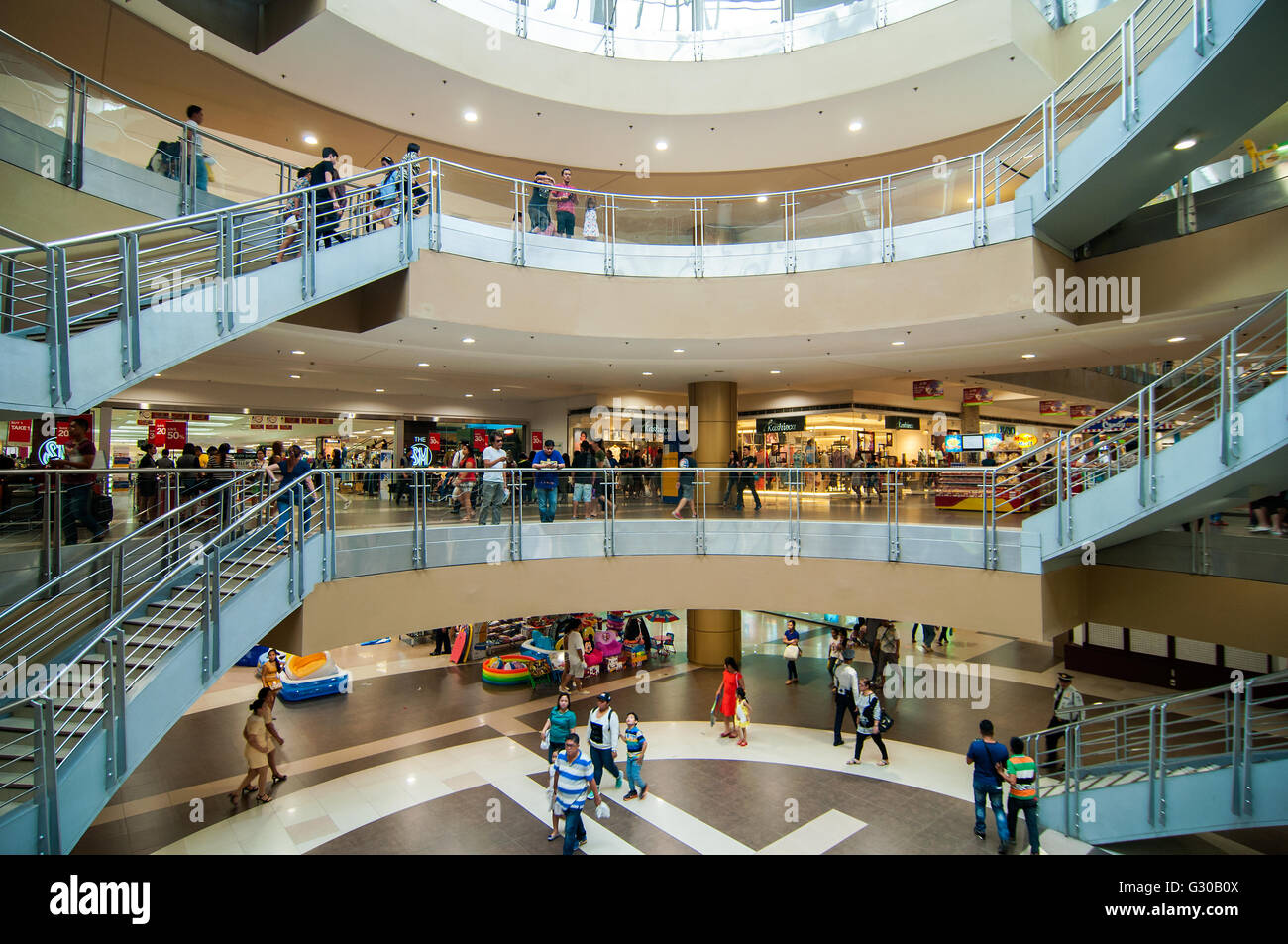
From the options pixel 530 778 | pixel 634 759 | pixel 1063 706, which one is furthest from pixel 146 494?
pixel 1063 706

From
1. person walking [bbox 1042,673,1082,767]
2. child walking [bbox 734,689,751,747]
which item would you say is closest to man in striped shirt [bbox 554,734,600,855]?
child walking [bbox 734,689,751,747]

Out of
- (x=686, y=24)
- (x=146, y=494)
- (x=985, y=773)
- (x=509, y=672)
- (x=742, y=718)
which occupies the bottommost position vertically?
(x=509, y=672)

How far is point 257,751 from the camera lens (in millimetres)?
10094

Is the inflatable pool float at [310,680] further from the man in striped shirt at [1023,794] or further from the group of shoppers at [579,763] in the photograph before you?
the man in striped shirt at [1023,794]

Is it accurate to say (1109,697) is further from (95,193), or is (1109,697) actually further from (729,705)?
(95,193)

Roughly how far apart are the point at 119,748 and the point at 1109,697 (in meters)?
17.9

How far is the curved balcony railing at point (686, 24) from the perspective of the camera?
42.0ft

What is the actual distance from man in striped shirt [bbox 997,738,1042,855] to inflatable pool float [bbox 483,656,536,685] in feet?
34.7

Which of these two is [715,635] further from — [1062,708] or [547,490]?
[547,490]

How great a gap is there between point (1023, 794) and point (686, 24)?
1549 centimetres

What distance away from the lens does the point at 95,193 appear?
7.14m

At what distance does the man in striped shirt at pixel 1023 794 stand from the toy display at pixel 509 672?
1055cm

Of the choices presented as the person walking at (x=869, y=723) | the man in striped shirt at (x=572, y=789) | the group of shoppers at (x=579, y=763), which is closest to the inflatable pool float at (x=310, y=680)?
the group of shoppers at (x=579, y=763)
